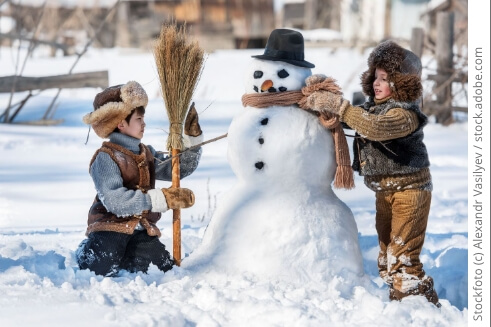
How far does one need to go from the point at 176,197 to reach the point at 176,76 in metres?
0.57

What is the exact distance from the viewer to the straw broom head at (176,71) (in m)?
3.72

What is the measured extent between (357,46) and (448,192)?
10.3m

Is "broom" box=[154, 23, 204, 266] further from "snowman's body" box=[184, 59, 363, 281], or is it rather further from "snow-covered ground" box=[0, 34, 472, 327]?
"snowman's body" box=[184, 59, 363, 281]

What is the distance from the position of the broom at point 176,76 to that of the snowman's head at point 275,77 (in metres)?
0.29

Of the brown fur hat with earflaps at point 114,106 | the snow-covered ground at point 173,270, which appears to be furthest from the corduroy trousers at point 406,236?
the brown fur hat with earflaps at point 114,106

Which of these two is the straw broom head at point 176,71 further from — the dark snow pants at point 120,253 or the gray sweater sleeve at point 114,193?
the dark snow pants at point 120,253

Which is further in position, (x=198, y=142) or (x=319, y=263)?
(x=198, y=142)

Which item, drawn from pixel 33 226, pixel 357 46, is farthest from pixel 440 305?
pixel 357 46

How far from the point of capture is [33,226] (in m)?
5.34

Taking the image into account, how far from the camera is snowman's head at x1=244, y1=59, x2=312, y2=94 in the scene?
371 centimetres

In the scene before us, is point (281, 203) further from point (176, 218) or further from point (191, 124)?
point (191, 124)

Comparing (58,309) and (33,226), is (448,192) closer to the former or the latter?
(33,226)

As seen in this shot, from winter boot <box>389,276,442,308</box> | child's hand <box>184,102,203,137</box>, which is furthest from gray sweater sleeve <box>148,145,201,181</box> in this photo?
winter boot <box>389,276,442,308</box>

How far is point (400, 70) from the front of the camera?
3.77 metres
